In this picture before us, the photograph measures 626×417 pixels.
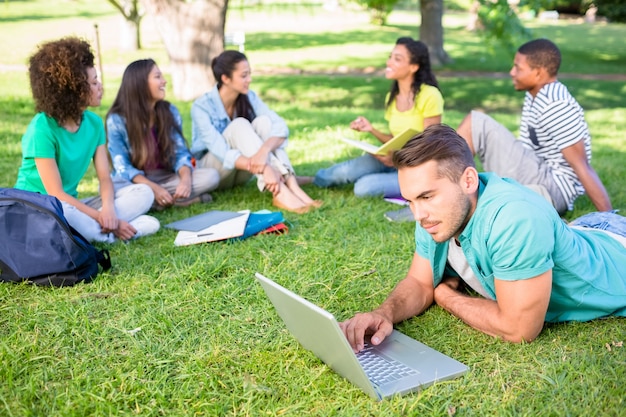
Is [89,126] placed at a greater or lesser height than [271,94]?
greater

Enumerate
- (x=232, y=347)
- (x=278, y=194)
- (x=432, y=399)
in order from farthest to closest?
(x=278, y=194) < (x=232, y=347) < (x=432, y=399)

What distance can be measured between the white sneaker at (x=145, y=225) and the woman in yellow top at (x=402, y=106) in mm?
1635

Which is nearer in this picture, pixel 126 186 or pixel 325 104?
pixel 126 186

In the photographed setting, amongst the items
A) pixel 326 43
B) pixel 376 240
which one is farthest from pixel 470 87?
pixel 376 240

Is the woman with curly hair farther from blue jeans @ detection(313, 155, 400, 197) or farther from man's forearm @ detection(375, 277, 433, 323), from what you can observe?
man's forearm @ detection(375, 277, 433, 323)

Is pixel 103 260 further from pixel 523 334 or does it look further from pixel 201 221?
pixel 523 334

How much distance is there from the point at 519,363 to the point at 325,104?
10009mm

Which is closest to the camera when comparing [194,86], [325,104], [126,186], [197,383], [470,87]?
[197,383]

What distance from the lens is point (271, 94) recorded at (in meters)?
13.3

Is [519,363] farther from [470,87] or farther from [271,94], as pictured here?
[470,87]

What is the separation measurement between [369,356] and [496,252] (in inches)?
25.2

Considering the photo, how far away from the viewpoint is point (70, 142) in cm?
420

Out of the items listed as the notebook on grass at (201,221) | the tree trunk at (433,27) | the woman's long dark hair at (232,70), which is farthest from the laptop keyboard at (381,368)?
the tree trunk at (433,27)

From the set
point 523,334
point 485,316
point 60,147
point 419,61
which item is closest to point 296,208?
point 419,61
